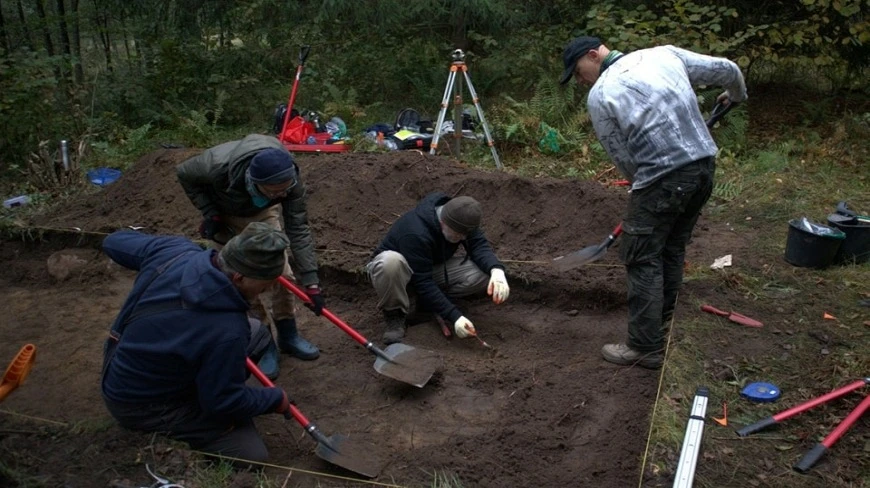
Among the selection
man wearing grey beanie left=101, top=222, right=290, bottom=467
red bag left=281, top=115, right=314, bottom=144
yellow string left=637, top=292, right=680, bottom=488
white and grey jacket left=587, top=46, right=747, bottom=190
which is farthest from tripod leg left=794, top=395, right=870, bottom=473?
red bag left=281, top=115, right=314, bottom=144

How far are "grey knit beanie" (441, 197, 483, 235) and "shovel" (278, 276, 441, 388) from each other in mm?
858

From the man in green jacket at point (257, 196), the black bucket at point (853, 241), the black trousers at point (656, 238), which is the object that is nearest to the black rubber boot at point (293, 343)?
the man in green jacket at point (257, 196)

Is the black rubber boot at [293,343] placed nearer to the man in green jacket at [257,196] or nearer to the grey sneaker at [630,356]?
the man in green jacket at [257,196]

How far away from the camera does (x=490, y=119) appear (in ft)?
29.9

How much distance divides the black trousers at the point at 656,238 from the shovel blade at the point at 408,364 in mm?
1277

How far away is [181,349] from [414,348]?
1767mm

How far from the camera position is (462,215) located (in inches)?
173

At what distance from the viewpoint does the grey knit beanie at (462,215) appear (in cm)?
439

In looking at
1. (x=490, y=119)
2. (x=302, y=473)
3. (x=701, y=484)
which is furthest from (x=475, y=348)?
(x=490, y=119)

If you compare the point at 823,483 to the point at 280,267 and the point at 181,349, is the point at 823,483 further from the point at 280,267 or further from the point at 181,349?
the point at 181,349

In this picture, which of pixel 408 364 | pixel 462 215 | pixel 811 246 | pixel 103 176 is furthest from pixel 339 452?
pixel 103 176

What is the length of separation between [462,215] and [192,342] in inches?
76.8

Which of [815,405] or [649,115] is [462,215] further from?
[815,405]

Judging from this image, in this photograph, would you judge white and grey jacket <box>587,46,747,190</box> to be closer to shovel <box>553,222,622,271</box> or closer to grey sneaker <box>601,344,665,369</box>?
grey sneaker <box>601,344,665,369</box>
